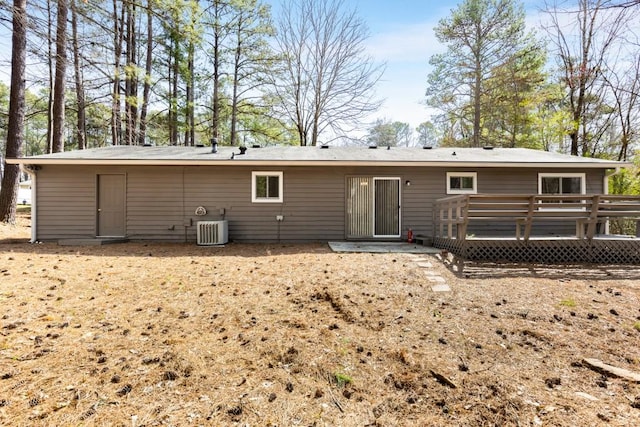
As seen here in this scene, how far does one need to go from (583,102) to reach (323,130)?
461 inches

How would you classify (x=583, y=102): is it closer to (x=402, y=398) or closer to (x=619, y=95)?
(x=619, y=95)

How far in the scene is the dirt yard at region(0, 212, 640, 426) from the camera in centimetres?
190

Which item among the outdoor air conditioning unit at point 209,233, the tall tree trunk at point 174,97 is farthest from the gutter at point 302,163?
the tall tree trunk at point 174,97

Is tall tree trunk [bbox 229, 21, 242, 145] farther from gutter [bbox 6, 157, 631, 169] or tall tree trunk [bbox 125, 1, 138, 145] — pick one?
gutter [bbox 6, 157, 631, 169]

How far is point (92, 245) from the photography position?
7887 millimetres

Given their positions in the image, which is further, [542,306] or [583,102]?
[583,102]

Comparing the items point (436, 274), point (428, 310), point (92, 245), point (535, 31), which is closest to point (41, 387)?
point (428, 310)

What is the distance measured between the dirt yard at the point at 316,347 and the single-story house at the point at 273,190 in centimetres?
369

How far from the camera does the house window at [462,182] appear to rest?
880 centimetres

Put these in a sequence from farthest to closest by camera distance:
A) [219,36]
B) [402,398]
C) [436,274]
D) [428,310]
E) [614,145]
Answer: [219,36] < [614,145] < [436,274] < [428,310] < [402,398]

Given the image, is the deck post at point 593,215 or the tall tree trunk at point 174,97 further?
the tall tree trunk at point 174,97

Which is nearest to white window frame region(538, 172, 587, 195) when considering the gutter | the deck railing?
the gutter

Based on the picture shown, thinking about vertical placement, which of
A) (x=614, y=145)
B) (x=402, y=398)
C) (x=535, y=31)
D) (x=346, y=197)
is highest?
(x=535, y=31)

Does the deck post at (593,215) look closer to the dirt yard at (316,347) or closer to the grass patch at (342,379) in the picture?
the dirt yard at (316,347)
